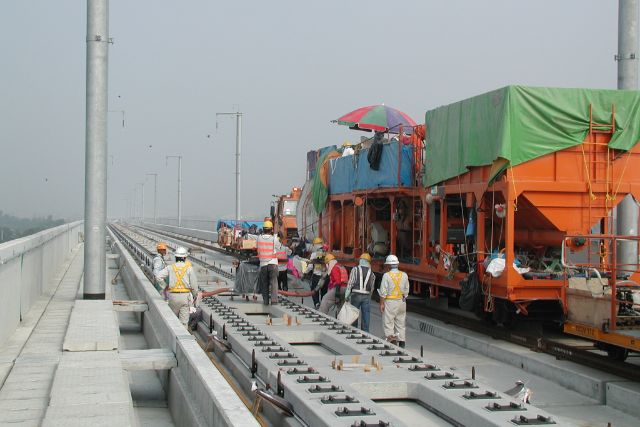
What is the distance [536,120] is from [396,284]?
4.01m

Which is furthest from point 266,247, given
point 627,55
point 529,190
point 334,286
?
point 627,55

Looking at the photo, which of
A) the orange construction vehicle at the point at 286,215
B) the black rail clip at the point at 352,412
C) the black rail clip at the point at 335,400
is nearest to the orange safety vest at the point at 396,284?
the black rail clip at the point at 335,400

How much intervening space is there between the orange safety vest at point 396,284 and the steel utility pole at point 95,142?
5632mm

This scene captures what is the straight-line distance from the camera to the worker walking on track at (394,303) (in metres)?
13.8

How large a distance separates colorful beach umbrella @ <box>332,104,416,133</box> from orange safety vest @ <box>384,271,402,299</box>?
462 inches

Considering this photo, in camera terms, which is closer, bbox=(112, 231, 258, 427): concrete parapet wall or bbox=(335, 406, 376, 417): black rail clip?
bbox=(112, 231, 258, 427): concrete parapet wall

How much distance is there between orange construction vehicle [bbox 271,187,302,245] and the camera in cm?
3556

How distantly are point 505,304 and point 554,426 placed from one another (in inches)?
343

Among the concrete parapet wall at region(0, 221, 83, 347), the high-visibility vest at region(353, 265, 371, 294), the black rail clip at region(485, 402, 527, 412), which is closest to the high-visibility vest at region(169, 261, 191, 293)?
the concrete parapet wall at region(0, 221, 83, 347)

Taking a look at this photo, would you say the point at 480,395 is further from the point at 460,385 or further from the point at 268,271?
the point at 268,271

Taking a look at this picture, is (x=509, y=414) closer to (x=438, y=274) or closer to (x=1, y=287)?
(x=1, y=287)

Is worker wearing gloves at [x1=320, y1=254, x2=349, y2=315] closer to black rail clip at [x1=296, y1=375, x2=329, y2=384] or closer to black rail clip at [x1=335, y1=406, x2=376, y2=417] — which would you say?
black rail clip at [x1=296, y1=375, x2=329, y2=384]

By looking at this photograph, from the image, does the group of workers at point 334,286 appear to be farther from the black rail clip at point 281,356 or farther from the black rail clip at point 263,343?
the black rail clip at point 281,356

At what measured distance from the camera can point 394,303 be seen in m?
13.8
